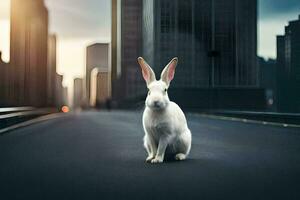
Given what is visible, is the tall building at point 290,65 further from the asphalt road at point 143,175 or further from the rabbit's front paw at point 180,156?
the rabbit's front paw at point 180,156

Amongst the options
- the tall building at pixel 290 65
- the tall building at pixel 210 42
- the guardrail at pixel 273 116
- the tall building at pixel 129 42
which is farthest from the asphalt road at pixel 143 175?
the tall building at pixel 129 42

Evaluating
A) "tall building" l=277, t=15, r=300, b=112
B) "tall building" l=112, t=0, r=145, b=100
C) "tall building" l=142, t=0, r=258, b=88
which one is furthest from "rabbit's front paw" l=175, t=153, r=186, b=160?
"tall building" l=112, t=0, r=145, b=100

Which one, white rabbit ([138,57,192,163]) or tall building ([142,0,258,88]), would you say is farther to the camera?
tall building ([142,0,258,88])

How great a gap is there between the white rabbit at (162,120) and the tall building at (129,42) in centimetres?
16491

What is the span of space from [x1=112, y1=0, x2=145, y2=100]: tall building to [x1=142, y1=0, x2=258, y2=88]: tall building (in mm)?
65157

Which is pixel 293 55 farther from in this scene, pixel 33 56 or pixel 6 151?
pixel 6 151

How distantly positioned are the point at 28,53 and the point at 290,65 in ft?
323

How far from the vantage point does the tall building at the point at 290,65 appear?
552 ft

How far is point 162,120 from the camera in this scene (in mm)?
7570

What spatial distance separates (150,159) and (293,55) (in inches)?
6698

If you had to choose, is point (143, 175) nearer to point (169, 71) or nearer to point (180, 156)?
point (180, 156)

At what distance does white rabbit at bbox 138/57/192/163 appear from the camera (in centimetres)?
743

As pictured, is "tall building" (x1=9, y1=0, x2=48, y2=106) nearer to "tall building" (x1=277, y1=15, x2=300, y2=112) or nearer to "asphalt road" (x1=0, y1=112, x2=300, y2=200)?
"tall building" (x1=277, y1=15, x2=300, y2=112)

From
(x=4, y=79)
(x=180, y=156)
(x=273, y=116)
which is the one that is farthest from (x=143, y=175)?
(x=4, y=79)
